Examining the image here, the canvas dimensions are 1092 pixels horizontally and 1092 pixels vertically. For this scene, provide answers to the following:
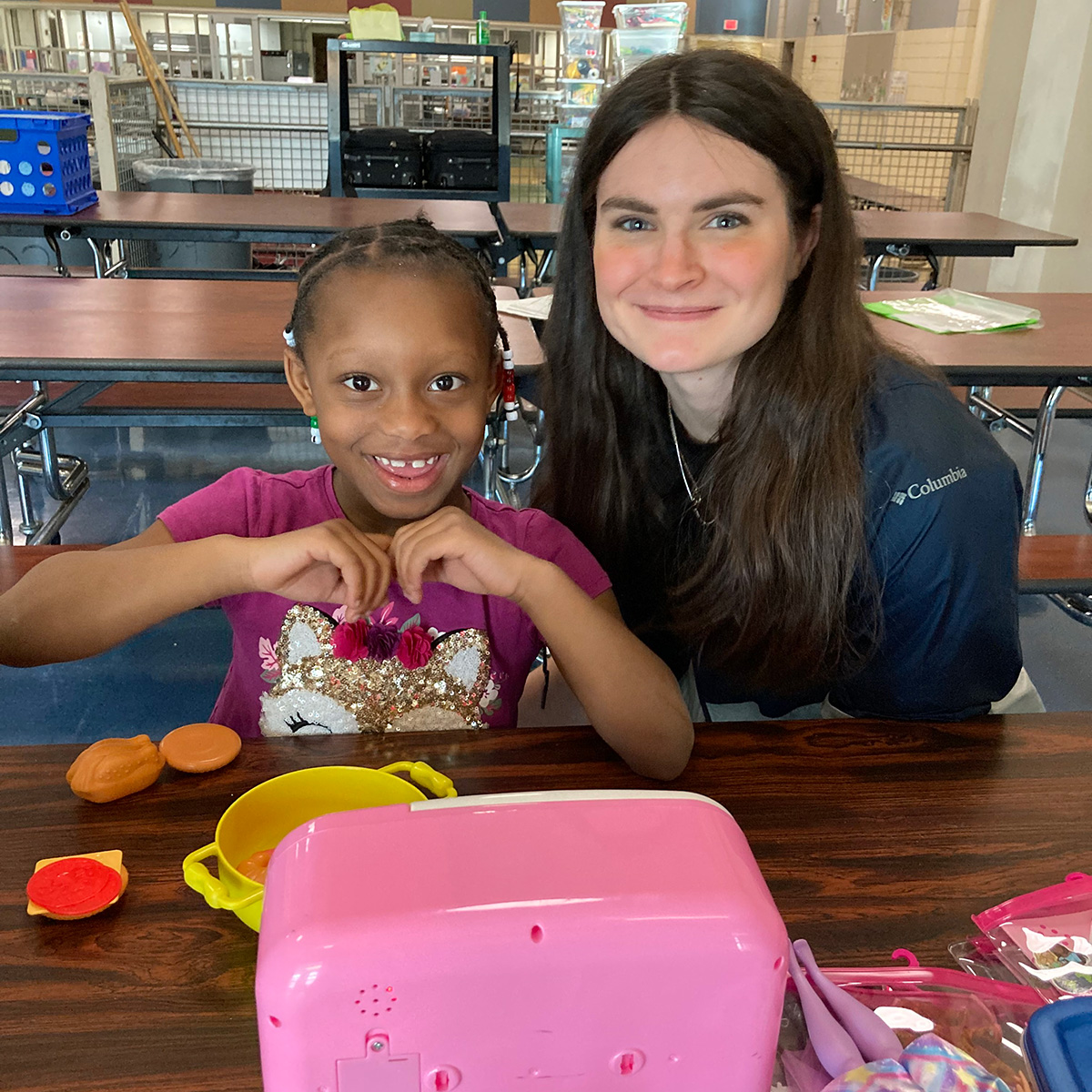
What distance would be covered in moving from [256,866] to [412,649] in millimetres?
410

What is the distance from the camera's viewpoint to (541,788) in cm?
81

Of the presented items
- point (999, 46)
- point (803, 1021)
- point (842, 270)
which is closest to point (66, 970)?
point (803, 1021)

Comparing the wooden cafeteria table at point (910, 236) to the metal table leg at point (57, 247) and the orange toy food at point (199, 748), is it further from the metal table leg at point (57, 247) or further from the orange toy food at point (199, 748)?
the orange toy food at point (199, 748)

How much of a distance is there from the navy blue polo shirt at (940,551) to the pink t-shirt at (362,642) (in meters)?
0.33

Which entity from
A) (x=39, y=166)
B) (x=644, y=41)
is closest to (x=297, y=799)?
(x=39, y=166)

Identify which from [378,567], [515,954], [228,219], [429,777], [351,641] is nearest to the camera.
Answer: [515,954]

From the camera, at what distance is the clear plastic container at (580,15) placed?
5395 millimetres

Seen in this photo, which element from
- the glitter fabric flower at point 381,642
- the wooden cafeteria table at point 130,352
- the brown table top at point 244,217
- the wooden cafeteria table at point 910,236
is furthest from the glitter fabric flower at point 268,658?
the wooden cafeteria table at point 910,236

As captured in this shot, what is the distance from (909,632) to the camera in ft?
3.85

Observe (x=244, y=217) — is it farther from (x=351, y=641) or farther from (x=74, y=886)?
(x=74, y=886)

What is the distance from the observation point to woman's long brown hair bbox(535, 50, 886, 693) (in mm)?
1143

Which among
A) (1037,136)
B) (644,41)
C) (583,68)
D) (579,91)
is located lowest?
(1037,136)

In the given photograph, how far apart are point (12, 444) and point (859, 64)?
736cm

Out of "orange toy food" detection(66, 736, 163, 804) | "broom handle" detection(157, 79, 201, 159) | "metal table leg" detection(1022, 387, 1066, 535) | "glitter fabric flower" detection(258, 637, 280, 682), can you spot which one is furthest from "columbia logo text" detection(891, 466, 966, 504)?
"broom handle" detection(157, 79, 201, 159)
